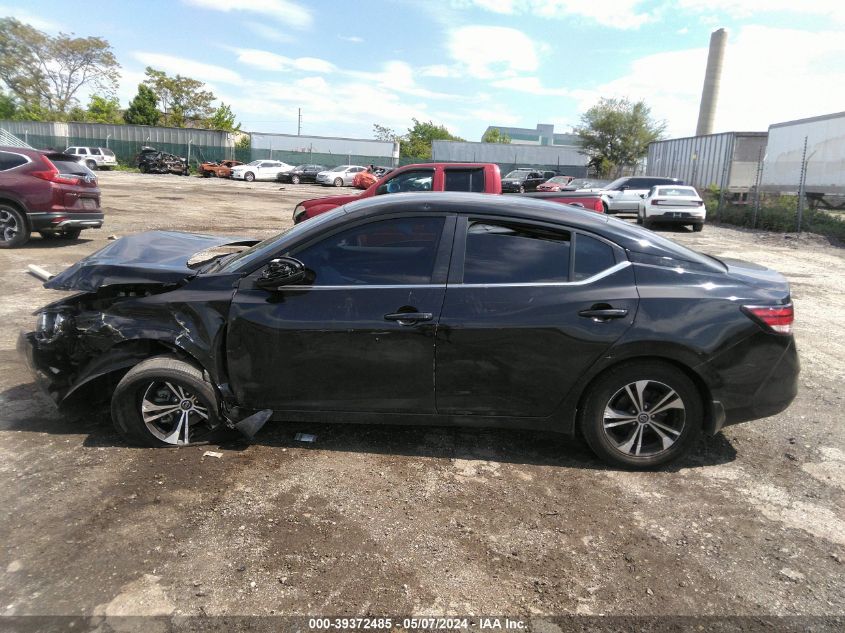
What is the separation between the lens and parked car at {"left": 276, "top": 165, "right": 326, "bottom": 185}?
44.4 meters

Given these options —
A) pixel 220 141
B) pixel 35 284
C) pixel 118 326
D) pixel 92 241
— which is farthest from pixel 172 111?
pixel 118 326

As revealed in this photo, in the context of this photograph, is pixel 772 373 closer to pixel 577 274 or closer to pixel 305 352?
pixel 577 274

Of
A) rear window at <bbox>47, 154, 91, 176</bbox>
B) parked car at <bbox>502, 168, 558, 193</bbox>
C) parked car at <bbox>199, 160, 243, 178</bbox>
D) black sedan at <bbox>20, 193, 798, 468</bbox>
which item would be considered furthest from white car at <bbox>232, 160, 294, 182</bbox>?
black sedan at <bbox>20, 193, 798, 468</bbox>

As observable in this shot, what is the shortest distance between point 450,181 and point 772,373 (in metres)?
6.75

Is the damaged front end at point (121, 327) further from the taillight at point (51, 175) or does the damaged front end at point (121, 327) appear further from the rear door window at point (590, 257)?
the taillight at point (51, 175)

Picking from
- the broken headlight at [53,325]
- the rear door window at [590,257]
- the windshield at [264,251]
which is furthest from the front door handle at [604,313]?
the broken headlight at [53,325]

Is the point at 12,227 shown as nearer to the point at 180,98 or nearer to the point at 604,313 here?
the point at 604,313

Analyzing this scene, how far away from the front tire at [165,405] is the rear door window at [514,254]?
182 cm

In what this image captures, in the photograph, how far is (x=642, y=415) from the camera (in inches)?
143

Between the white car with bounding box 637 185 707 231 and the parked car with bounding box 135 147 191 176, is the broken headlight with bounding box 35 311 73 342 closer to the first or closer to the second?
the white car with bounding box 637 185 707 231

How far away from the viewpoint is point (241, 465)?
3684 mm

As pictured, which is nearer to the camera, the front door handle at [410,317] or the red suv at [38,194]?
the front door handle at [410,317]

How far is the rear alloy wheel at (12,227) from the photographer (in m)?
10.6

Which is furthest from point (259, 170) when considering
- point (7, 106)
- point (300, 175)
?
point (7, 106)
